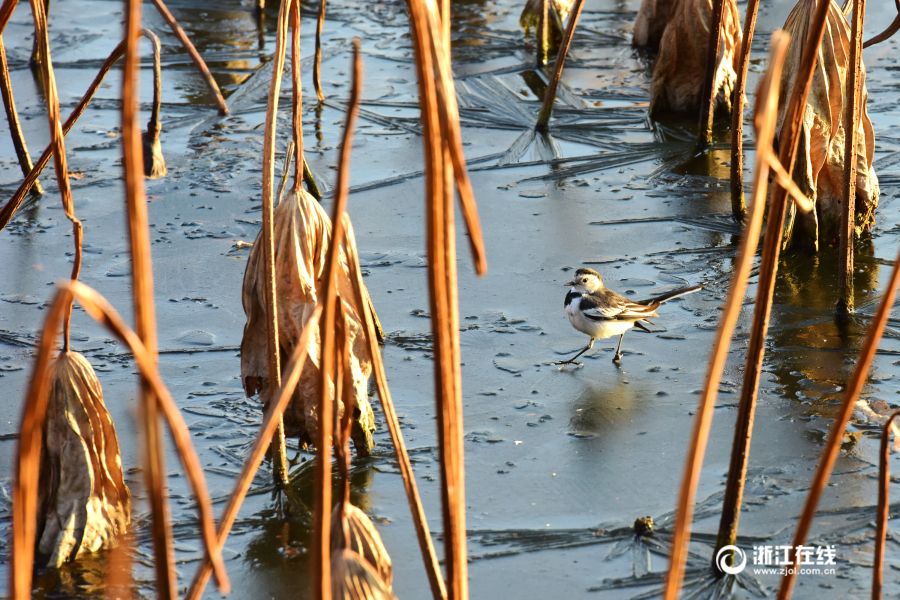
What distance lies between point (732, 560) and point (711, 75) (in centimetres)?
404

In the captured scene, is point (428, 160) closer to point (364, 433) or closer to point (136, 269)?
point (136, 269)

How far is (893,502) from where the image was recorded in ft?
12.6

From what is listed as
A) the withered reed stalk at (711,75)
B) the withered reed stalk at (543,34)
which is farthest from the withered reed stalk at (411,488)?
the withered reed stalk at (543,34)

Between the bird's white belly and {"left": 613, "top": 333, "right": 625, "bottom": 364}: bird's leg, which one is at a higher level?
the bird's white belly

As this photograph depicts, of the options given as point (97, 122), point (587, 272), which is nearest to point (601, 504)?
point (587, 272)

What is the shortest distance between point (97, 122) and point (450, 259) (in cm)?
760

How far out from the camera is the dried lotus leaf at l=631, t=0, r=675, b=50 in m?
9.20

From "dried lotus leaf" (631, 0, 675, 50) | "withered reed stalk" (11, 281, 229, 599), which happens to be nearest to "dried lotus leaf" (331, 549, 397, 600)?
"withered reed stalk" (11, 281, 229, 599)

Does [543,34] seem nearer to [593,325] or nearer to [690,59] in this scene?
[690,59]

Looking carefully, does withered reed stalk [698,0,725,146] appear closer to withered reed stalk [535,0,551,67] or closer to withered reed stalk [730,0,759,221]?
withered reed stalk [730,0,759,221]

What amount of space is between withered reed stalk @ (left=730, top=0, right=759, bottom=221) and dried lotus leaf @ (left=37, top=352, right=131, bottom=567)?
313cm

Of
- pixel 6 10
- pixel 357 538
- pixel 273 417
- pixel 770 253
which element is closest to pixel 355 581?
pixel 357 538

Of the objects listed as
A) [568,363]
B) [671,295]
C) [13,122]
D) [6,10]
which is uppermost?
[6,10]

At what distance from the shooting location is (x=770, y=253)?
2.07 meters
